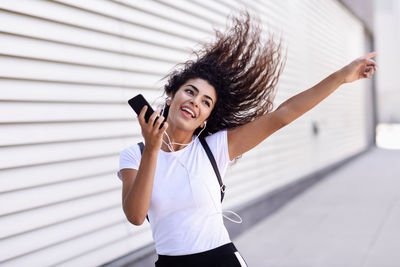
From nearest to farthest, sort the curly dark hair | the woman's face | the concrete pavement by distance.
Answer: the woman's face
the curly dark hair
the concrete pavement

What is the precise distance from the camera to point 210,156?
8.32ft

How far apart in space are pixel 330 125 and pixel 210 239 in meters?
9.70

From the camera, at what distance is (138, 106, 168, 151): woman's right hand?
197 centimetres

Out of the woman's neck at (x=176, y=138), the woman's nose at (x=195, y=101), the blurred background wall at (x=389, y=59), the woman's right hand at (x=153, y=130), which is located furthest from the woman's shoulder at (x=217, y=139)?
the blurred background wall at (x=389, y=59)

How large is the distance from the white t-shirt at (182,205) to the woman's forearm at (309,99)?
0.54 metres

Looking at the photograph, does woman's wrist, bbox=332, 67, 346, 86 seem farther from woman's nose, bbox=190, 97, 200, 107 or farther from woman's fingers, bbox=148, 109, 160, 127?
woman's fingers, bbox=148, 109, 160, 127

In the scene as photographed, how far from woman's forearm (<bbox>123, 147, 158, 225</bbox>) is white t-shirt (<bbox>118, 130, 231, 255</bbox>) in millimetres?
182

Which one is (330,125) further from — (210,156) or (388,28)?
(388,28)

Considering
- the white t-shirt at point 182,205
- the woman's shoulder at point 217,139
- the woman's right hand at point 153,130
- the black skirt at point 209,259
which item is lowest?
the black skirt at point 209,259

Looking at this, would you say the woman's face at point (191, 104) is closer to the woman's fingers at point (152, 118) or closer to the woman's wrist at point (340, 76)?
the woman's fingers at point (152, 118)

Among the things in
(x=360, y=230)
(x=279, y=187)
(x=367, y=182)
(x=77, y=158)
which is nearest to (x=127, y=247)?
(x=77, y=158)

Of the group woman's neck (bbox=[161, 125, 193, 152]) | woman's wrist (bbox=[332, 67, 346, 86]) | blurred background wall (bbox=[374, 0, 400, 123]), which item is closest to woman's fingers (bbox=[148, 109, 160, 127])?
woman's neck (bbox=[161, 125, 193, 152])

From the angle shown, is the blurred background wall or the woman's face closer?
the woman's face

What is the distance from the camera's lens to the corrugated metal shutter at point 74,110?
313 cm
